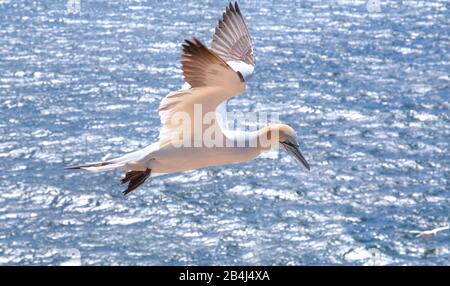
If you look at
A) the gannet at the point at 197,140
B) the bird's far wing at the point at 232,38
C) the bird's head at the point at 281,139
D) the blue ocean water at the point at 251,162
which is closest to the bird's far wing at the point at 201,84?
the gannet at the point at 197,140

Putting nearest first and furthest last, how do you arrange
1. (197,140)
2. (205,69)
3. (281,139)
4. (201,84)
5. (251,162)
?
1. (205,69)
2. (201,84)
3. (197,140)
4. (281,139)
5. (251,162)

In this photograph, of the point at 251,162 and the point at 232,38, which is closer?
the point at 232,38

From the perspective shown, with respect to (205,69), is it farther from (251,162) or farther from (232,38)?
(251,162)

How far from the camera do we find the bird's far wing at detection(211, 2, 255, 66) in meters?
28.8

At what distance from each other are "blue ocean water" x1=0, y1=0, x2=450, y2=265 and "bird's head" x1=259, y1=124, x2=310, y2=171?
91126 millimetres

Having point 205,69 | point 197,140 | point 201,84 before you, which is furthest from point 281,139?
point 205,69

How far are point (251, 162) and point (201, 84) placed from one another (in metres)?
117

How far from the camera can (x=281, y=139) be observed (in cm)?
2638

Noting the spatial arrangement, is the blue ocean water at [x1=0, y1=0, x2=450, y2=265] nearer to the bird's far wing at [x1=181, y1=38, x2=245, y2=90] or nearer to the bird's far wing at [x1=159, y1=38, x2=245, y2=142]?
the bird's far wing at [x1=159, y1=38, x2=245, y2=142]

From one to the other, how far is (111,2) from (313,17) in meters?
43.1

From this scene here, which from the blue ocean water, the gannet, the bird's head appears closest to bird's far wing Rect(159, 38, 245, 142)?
the gannet

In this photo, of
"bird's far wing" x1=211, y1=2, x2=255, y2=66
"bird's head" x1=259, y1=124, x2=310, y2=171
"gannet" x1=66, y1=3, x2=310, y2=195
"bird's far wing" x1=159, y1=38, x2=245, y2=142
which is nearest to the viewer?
"bird's far wing" x1=159, y1=38, x2=245, y2=142
